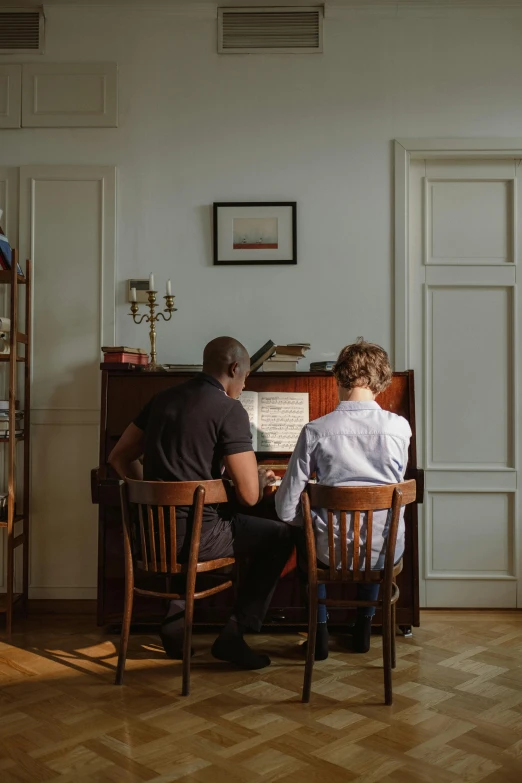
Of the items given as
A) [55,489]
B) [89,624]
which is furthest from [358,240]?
[89,624]

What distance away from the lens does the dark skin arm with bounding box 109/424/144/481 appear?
122 inches

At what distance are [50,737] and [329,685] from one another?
3.39 feet

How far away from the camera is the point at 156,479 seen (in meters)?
2.86

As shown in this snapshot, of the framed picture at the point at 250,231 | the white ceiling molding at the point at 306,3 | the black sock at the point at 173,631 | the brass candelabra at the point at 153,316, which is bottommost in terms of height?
the black sock at the point at 173,631

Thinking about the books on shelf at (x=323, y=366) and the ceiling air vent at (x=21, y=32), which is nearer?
the books on shelf at (x=323, y=366)

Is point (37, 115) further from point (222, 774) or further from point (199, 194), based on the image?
point (222, 774)

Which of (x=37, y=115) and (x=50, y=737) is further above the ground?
(x=37, y=115)

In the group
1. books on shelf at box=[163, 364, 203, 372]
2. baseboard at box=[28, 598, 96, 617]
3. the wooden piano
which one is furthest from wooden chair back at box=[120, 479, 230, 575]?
baseboard at box=[28, 598, 96, 617]

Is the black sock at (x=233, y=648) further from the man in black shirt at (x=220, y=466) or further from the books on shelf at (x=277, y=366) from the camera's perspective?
the books on shelf at (x=277, y=366)

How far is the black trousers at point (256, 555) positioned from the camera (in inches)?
115

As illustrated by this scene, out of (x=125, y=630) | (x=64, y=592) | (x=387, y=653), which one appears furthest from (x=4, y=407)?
(x=387, y=653)

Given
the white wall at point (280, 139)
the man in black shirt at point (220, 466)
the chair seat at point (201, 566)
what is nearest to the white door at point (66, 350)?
the white wall at point (280, 139)

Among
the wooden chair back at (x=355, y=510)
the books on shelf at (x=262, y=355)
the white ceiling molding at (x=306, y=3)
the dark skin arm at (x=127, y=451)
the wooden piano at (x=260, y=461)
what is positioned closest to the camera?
the wooden chair back at (x=355, y=510)

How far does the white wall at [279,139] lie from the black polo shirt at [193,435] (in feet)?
3.44
